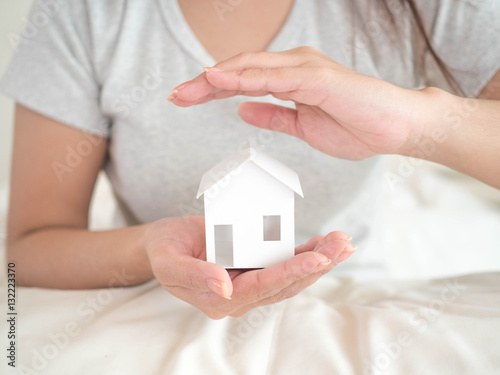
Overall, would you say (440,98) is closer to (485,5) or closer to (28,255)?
(485,5)

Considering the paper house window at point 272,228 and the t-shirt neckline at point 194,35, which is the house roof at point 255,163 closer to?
the paper house window at point 272,228

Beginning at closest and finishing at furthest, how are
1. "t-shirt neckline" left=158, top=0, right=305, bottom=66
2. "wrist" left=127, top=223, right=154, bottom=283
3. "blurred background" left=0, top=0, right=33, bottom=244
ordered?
"wrist" left=127, top=223, right=154, bottom=283, "t-shirt neckline" left=158, top=0, right=305, bottom=66, "blurred background" left=0, top=0, right=33, bottom=244

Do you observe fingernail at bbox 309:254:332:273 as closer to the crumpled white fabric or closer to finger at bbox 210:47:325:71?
the crumpled white fabric

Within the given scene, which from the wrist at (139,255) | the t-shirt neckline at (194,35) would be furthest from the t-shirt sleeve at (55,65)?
the wrist at (139,255)

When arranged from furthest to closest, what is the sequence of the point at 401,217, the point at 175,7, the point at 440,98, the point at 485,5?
the point at 401,217 < the point at 175,7 < the point at 485,5 < the point at 440,98

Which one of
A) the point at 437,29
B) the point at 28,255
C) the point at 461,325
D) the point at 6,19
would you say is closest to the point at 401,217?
the point at 437,29

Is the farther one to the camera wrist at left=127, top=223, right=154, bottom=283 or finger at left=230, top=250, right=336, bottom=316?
wrist at left=127, top=223, right=154, bottom=283

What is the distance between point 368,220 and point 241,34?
1.69 ft

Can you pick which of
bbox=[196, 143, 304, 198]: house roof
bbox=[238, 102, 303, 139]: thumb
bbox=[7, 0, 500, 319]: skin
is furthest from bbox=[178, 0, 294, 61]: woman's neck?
bbox=[196, 143, 304, 198]: house roof

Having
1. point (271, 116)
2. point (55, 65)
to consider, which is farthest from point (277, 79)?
point (55, 65)

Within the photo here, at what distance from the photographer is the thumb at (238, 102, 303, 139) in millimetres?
702

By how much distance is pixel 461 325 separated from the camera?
58 centimetres

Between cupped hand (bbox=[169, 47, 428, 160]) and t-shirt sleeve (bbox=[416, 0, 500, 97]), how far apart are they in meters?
0.24

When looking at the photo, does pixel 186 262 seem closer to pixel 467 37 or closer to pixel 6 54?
pixel 467 37
